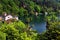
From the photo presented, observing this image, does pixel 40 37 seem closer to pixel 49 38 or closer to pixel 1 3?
pixel 49 38

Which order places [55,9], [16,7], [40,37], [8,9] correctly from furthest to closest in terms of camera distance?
[55,9]
[16,7]
[8,9]
[40,37]

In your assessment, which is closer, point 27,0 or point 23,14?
point 23,14

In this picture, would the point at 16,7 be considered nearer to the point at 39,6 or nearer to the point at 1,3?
the point at 1,3

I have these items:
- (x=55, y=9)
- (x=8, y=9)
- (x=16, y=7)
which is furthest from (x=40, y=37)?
(x=55, y=9)

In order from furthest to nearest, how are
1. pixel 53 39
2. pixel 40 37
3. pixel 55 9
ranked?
pixel 55 9 < pixel 40 37 < pixel 53 39

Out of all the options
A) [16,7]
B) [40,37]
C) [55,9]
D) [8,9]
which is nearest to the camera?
[40,37]

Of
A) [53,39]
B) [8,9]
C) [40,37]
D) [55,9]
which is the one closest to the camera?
[53,39]

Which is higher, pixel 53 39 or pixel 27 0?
pixel 27 0

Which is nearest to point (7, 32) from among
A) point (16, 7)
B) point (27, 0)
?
point (16, 7)

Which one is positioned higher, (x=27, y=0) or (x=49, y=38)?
(x=27, y=0)
